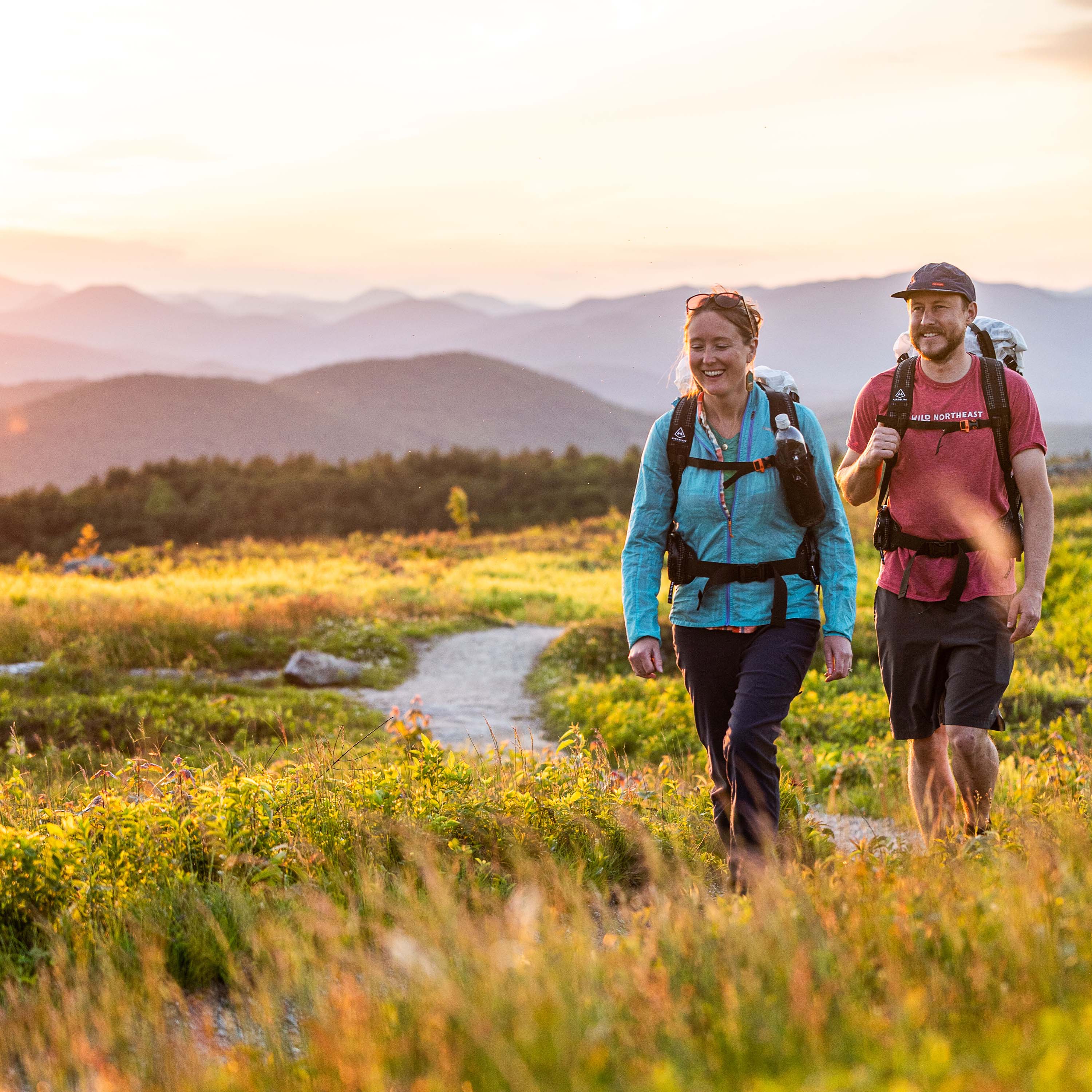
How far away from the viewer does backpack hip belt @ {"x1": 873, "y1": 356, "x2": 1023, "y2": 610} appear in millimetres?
4285

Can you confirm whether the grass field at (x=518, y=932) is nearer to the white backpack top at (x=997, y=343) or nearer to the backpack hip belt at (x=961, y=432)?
the backpack hip belt at (x=961, y=432)

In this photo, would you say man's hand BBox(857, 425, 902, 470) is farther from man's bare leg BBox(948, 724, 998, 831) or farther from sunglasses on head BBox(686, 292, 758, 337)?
man's bare leg BBox(948, 724, 998, 831)

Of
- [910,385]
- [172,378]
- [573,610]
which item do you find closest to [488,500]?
[573,610]

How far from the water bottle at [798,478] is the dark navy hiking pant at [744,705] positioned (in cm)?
42

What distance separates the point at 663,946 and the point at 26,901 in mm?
2196

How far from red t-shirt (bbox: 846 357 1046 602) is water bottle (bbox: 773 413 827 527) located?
1.87ft

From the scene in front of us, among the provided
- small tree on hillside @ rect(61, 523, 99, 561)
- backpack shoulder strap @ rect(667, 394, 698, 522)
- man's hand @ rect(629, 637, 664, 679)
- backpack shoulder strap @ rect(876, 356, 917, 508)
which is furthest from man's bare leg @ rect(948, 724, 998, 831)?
small tree on hillside @ rect(61, 523, 99, 561)

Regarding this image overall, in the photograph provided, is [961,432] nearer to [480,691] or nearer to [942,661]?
[942,661]

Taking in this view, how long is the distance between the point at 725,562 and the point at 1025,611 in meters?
1.20

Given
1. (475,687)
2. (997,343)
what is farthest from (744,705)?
(475,687)

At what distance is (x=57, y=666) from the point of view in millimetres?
11953

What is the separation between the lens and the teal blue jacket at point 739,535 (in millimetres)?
4078

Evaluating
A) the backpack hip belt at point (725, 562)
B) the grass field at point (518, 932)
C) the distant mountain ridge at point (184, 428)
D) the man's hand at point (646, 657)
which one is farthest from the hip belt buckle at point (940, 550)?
the distant mountain ridge at point (184, 428)

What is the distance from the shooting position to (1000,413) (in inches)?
168
